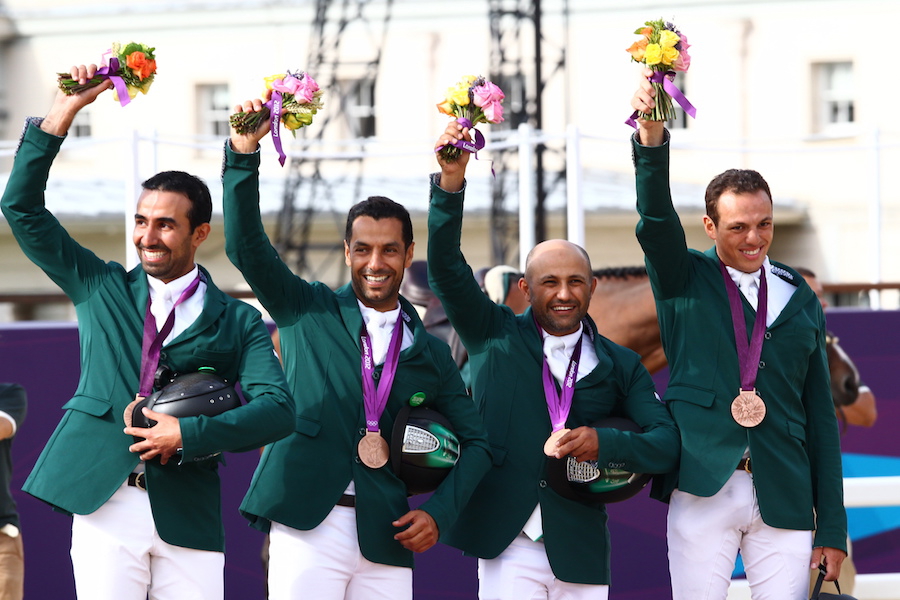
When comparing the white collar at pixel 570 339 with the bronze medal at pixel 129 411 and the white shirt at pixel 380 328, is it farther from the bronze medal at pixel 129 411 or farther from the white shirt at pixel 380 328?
the bronze medal at pixel 129 411

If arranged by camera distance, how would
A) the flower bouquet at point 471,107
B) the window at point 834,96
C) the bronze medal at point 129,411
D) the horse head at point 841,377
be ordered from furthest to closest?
the window at point 834,96 < the horse head at point 841,377 < the flower bouquet at point 471,107 < the bronze medal at point 129,411

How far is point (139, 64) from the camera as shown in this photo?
3.47 meters

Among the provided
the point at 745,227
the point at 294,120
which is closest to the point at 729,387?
the point at 745,227

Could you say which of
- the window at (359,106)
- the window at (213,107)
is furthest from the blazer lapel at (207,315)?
the window at (213,107)

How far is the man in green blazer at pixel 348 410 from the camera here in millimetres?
3447

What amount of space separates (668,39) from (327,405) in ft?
4.74

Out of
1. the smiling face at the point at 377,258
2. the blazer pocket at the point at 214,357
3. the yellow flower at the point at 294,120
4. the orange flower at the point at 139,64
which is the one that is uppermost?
the orange flower at the point at 139,64

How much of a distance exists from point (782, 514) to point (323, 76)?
18506mm

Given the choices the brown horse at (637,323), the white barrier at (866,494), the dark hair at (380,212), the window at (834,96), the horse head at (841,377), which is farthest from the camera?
the window at (834,96)

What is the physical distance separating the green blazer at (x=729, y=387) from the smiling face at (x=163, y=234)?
1.35 m

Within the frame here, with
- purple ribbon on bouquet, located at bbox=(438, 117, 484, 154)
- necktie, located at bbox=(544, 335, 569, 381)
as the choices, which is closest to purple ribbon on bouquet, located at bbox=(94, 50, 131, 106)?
purple ribbon on bouquet, located at bbox=(438, 117, 484, 154)

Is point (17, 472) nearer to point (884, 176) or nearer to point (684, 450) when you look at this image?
point (684, 450)

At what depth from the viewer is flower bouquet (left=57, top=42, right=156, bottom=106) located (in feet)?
11.2

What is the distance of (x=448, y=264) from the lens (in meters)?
3.60
